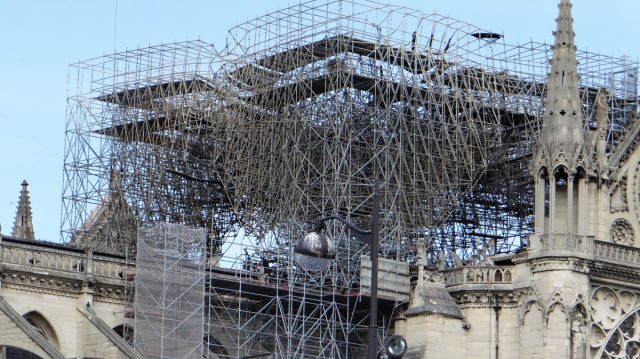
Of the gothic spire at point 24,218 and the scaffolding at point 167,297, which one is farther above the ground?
the gothic spire at point 24,218

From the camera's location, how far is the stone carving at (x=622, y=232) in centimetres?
7731

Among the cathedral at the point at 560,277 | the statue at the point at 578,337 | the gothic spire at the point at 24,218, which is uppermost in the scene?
the gothic spire at the point at 24,218

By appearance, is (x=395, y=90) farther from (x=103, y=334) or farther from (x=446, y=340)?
(x=103, y=334)

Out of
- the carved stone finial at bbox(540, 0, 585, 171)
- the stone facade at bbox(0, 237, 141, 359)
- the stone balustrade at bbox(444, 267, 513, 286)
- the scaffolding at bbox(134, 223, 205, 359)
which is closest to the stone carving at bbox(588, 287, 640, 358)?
the stone balustrade at bbox(444, 267, 513, 286)

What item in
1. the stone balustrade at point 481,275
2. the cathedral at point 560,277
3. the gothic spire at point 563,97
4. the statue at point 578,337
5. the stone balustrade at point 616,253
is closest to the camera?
the statue at point 578,337

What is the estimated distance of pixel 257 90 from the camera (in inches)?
3364

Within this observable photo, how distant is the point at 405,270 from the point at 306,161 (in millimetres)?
7257

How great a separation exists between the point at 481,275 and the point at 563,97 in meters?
7.90

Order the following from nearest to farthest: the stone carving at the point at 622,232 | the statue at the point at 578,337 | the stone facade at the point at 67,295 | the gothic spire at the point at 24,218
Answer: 1. the statue at the point at 578,337
2. the stone facade at the point at 67,295
3. the stone carving at the point at 622,232
4. the gothic spire at the point at 24,218

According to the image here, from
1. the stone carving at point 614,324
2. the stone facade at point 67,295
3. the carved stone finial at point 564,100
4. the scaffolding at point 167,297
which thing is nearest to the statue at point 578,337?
the stone carving at point 614,324

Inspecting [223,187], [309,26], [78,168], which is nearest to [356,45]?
[309,26]

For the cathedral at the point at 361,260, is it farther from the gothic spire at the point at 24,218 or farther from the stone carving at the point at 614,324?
the gothic spire at the point at 24,218

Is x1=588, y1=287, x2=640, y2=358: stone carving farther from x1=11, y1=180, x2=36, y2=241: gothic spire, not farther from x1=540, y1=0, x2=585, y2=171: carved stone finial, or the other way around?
x1=11, y1=180, x2=36, y2=241: gothic spire

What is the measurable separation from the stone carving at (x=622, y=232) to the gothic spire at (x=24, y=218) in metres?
27.9
